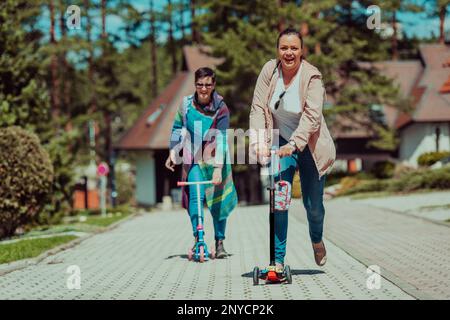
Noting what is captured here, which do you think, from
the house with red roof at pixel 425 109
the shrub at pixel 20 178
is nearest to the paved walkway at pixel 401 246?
the shrub at pixel 20 178

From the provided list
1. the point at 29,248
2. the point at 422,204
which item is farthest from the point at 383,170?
the point at 29,248

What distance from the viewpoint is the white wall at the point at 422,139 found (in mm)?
43219

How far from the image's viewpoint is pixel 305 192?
8.21 meters

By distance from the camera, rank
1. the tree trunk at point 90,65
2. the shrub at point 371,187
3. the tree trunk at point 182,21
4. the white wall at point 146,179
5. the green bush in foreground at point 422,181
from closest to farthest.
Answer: the green bush in foreground at point 422,181 < the shrub at point 371,187 < the tree trunk at point 90,65 < the white wall at point 146,179 < the tree trunk at point 182,21

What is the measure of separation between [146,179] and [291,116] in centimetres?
4274

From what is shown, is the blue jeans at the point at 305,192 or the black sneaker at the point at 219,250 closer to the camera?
the blue jeans at the point at 305,192

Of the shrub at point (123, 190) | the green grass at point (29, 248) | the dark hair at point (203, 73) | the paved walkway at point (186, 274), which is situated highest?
the dark hair at point (203, 73)

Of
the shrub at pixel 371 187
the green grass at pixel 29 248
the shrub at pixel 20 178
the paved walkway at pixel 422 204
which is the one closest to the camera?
the green grass at pixel 29 248

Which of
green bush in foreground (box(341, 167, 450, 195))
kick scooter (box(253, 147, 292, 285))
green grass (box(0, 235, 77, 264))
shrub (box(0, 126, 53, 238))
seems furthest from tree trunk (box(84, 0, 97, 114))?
kick scooter (box(253, 147, 292, 285))

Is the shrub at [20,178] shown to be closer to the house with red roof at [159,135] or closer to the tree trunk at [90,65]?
the tree trunk at [90,65]

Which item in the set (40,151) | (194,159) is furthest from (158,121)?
(194,159)

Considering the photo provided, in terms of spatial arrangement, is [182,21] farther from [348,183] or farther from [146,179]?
[348,183]

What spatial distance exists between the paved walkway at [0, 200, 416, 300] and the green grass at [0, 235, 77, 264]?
13.9 inches

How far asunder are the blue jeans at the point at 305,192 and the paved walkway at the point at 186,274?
383 millimetres
